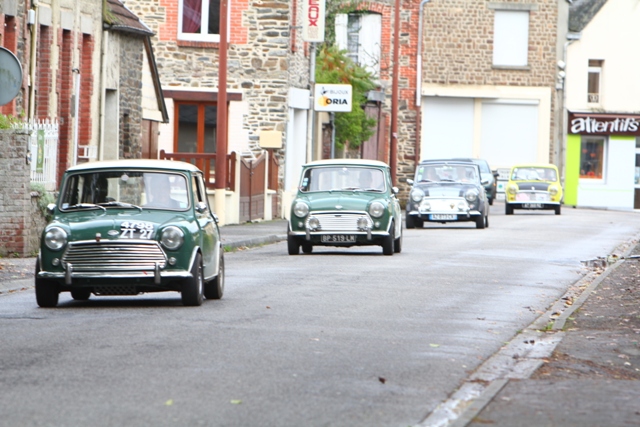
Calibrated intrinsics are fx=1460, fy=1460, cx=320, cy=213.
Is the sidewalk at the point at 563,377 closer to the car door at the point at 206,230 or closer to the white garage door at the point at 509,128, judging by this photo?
the car door at the point at 206,230

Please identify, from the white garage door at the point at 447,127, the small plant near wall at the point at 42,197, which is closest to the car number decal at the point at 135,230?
the small plant near wall at the point at 42,197

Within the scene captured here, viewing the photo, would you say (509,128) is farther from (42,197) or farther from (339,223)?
(42,197)

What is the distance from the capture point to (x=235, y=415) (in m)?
8.21

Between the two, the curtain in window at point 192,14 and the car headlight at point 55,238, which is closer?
the car headlight at point 55,238

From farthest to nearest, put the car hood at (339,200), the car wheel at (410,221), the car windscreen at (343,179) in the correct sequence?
the car wheel at (410,221) → the car windscreen at (343,179) → the car hood at (339,200)

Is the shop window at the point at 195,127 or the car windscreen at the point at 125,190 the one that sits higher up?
the shop window at the point at 195,127

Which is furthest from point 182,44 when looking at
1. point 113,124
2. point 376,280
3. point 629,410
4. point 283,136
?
point 629,410

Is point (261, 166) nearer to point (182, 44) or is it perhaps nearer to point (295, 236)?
point (182, 44)

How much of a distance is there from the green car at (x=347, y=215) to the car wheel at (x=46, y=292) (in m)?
10.0

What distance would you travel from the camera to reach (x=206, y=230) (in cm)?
1521

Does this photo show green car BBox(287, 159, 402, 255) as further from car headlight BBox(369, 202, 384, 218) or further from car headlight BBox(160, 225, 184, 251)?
car headlight BBox(160, 225, 184, 251)

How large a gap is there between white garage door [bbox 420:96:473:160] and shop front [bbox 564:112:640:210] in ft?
15.3

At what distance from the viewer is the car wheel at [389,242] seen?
24500mm

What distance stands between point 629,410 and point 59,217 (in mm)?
7847
